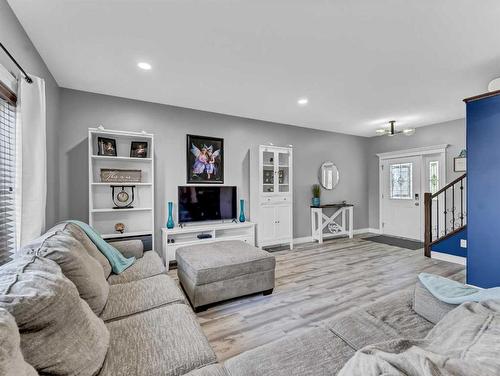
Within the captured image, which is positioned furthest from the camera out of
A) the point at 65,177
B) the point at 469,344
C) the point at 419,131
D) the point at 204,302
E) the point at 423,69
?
the point at 419,131

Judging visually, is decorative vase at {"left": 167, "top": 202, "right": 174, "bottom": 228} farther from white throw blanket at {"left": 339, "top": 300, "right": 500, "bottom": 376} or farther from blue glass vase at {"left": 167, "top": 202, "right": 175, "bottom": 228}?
white throw blanket at {"left": 339, "top": 300, "right": 500, "bottom": 376}

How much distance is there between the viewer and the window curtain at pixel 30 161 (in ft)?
6.21

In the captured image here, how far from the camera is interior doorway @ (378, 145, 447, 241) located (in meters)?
5.07

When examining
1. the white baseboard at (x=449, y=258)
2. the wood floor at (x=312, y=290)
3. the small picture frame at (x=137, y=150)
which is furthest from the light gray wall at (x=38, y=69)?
the white baseboard at (x=449, y=258)

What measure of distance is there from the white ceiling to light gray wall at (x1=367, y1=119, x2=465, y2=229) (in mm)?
1485

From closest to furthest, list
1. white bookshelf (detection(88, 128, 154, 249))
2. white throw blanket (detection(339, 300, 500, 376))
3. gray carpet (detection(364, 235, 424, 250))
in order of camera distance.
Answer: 1. white throw blanket (detection(339, 300, 500, 376))
2. white bookshelf (detection(88, 128, 154, 249))
3. gray carpet (detection(364, 235, 424, 250))

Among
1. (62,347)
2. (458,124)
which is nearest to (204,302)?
(62,347)

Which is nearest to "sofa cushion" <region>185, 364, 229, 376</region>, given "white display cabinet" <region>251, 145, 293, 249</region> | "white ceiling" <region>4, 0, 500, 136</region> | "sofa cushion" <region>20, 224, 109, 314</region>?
"sofa cushion" <region>20, 224, 109, 314</region>

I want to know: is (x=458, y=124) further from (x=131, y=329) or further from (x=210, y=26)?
→ (x=131, y=329)

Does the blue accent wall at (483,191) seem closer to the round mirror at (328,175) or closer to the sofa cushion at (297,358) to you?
the sofa cushion at (297,358)

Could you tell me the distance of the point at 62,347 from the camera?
87 cm

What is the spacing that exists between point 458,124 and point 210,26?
16.9 feet

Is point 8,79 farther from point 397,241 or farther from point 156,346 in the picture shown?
point 397,241

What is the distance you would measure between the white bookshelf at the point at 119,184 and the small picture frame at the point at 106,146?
5cm
